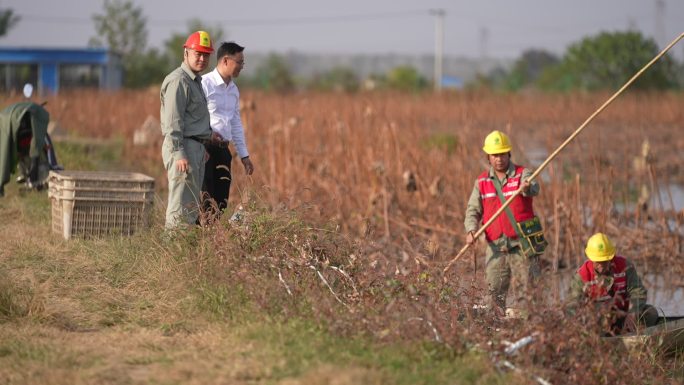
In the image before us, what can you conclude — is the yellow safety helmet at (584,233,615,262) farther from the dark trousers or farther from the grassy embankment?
the dark trousers

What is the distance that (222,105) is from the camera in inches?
343

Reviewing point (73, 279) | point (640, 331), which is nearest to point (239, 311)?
point (73, 279)

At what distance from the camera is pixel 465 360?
5875 millimetres

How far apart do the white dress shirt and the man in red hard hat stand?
268 millimetres

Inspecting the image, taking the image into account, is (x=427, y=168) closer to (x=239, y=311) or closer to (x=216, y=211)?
(x=216, y=211)

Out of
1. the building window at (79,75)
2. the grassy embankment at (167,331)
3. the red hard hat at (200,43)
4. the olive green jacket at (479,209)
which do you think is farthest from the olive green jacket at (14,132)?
the building window at (79,75)

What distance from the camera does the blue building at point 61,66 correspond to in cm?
4475

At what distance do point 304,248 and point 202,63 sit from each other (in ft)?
5.32

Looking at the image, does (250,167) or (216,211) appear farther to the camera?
(250,167)

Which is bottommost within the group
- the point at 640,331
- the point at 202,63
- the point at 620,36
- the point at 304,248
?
the point at 640,331

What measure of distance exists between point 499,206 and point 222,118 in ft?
7.22

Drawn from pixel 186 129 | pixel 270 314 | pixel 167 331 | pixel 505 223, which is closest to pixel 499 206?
pixel 505 223

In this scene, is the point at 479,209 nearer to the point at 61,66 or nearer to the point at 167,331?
the point at 167,331

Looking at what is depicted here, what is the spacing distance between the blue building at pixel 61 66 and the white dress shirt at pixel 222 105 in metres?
36.9
